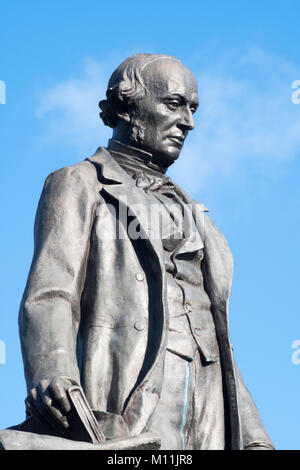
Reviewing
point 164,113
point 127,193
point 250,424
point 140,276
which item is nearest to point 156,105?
point 164,113

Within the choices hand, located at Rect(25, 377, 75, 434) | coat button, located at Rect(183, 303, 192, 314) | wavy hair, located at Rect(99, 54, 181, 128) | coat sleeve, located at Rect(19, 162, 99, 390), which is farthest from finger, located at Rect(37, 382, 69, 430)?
wavy hair, located at Rect(99, 54, 181, 128)

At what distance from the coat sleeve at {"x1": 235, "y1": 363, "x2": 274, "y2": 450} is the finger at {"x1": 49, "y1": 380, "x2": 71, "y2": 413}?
217 centimetres

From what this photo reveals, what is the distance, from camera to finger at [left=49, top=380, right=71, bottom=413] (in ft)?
32.1

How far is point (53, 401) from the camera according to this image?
9828 mm

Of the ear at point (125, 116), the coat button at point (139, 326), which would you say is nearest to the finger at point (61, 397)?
the coat button at point (139, 326)

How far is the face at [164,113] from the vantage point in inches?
470

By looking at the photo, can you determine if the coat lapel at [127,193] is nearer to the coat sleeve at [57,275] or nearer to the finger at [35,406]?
the coat sleeve at [57,275]

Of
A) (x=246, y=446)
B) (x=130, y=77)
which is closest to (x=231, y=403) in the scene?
(x=246, y=446)

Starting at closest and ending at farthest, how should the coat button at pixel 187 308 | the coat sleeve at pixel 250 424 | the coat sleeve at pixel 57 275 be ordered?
1. the coat sleeve at pixel 57 275
2. the coat button at pixel 187 308
3. the coat sleeve at pixel 250 424

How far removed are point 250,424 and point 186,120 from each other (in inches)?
112

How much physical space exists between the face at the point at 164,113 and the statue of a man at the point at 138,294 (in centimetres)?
1

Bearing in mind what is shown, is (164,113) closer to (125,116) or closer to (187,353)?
(125,116)

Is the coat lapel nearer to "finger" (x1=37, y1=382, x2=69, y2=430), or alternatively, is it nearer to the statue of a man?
the statue of a man

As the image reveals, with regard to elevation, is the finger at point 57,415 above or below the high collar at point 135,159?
below
